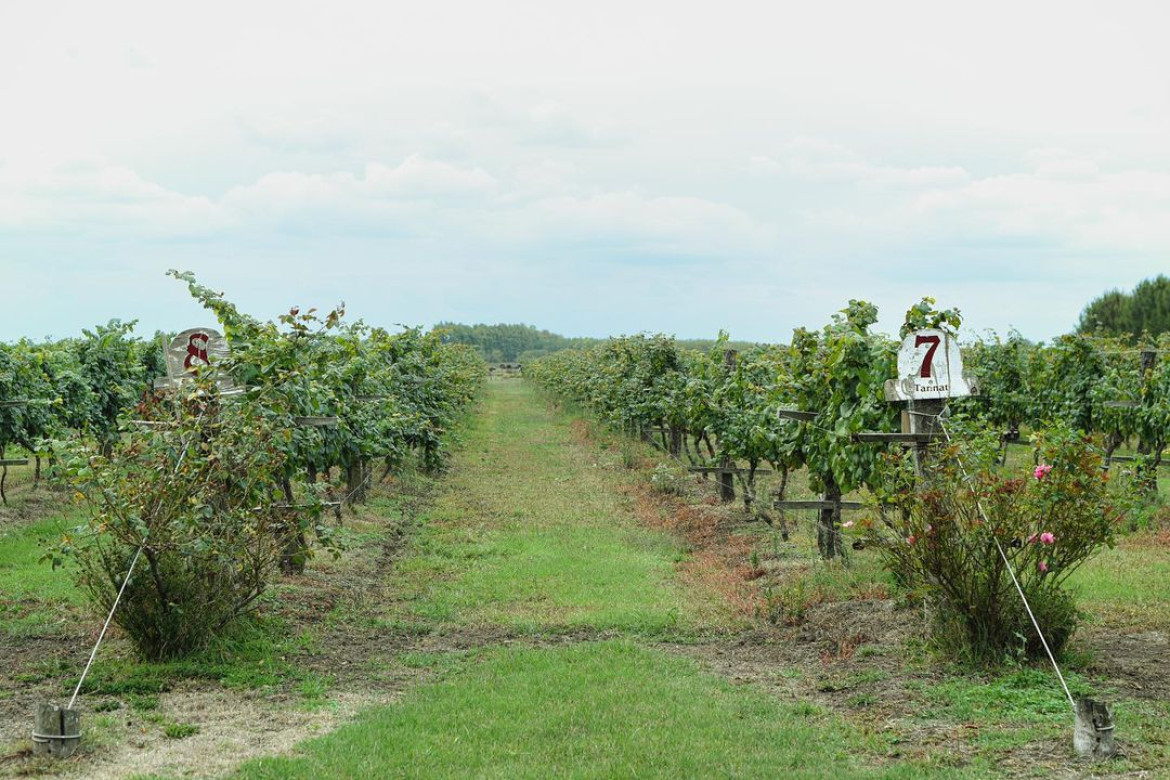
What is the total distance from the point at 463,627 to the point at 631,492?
9981 millimetres

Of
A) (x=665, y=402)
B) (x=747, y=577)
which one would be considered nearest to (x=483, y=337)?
(x=665, y=402)

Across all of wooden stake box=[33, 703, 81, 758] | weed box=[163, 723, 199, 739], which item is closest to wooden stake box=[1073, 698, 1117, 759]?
weed box=[163, 723, 199, 739]

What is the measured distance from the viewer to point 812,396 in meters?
11.7

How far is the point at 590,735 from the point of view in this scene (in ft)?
20.6

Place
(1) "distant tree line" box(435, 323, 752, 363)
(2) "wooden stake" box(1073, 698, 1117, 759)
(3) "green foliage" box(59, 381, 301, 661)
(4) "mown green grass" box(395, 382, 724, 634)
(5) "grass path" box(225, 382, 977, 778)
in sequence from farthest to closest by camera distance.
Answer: (1) "distant tree line" box(435, 323, 752, 363) → (4) "mown green grass" box(395, 382, 724, 634) → (3) "green foliage" box(59, 381, 301, 661) → (5) "grass path" box(225, 382, 977, 778) → (2) "wooden stake" box(1073, 698, 1117, 759)

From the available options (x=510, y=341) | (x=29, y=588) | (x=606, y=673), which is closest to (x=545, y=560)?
(x=606, y=673)

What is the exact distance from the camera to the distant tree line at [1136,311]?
5584 cm

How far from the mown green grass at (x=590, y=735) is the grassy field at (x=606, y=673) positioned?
0.02 meters

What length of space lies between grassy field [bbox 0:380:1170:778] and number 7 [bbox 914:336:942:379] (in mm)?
1902

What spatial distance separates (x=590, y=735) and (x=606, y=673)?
1.56 metres

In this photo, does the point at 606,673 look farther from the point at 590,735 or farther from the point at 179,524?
the point at 179,524

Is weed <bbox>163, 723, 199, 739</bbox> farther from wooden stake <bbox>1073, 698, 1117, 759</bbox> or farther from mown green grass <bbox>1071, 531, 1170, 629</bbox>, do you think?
mown green grass <bbox>1071, 531, 1170, 629</bbox>

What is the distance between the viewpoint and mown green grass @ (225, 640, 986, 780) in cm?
568

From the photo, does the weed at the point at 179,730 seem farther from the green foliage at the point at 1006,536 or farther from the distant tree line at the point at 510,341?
the distant tree line at the point at 510,341
